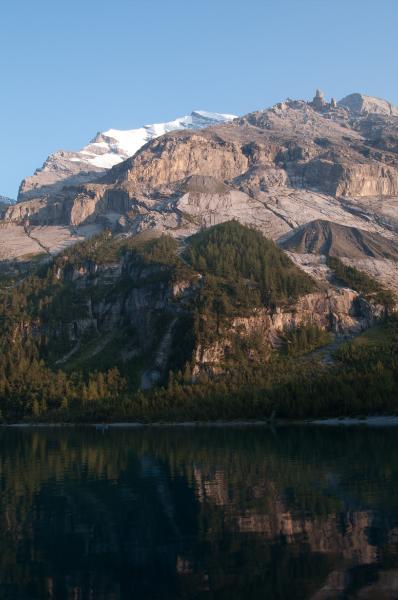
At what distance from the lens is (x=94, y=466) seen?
3575 inches

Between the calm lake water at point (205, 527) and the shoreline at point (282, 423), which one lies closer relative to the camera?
the calm lake water at point (205, 527)

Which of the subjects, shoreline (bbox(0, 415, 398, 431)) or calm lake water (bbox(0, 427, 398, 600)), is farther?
shoreline (bbox(0, 415, 398, 431))

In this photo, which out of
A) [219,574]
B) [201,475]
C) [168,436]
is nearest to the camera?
[219,574]

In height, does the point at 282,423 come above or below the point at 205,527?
above

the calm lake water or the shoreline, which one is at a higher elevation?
the shoreline

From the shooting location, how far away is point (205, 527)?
47.7 meters

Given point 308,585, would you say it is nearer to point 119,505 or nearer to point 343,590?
point 343,590

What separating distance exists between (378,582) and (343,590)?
6.14 ft

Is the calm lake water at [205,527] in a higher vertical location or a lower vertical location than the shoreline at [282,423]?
lower

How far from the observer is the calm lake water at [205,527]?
3500cm

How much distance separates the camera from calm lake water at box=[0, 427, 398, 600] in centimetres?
3500

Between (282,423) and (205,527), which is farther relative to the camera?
(282,423)

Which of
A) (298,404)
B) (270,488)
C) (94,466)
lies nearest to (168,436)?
(298,404)

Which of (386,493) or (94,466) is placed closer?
(386,493)
